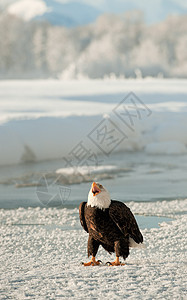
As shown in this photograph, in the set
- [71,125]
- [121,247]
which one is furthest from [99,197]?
[71,125]

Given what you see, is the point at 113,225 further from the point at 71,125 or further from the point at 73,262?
the point at 71,125

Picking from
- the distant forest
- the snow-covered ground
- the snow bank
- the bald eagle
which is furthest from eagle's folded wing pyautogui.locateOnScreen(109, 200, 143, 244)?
the distant forest

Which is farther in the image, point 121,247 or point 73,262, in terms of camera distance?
point 73,262

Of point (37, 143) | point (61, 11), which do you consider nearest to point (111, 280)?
point (37, 143)

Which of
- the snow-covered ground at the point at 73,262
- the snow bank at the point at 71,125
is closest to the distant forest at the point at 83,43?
the snow bank at the point at 71,125

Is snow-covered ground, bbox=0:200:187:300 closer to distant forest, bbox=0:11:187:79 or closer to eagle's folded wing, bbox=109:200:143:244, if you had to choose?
eagle's folded wing, bbox=109:200:143:244

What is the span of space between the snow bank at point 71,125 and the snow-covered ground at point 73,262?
297 cm

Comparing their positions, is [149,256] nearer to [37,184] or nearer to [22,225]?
[22,225]

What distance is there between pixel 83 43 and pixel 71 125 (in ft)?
86.8

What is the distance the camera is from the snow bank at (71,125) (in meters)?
8.07

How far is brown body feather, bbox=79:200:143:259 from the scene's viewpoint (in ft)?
10.2

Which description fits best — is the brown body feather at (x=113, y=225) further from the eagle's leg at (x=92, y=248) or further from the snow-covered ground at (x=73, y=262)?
the snow-covered ground at (x=73, y=262)

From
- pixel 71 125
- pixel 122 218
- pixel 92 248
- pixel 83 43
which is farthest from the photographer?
pixel 83 43

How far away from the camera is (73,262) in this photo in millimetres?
3500
